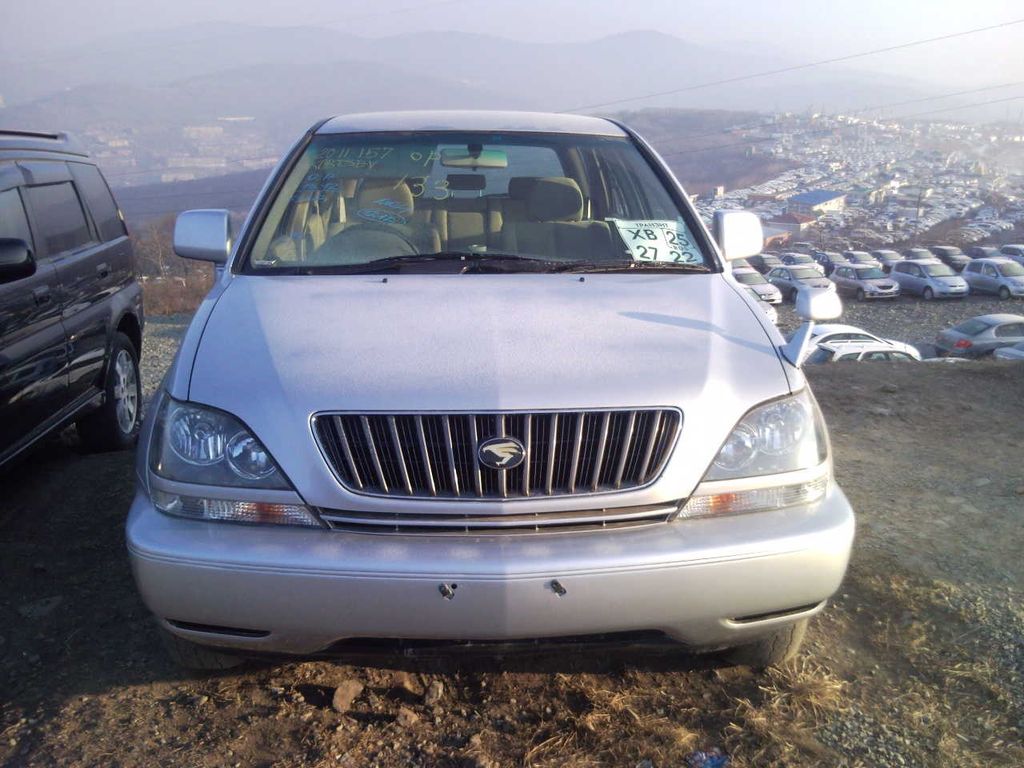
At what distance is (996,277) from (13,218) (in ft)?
109

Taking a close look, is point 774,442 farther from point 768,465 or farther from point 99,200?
point 99,200

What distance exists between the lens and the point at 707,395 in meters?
2.24

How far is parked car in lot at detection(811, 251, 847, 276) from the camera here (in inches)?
1481

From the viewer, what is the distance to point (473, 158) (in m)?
3.80

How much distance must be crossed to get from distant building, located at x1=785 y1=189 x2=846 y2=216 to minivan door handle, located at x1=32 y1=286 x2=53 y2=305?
43119 mm

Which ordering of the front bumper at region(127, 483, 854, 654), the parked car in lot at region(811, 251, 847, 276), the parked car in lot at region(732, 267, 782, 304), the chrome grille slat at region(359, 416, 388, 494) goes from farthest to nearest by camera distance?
the parked car in lot at region(811, 251, 847, 276)
the parked car in lot at region(732, 267, 782, 304)
the chrome grille slat at region(359, 416, 388, 494)
the front bumper at region(127, 483, 854, 654)

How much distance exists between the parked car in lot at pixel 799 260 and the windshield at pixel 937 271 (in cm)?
429

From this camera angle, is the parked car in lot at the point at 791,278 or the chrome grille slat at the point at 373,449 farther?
the parked car in lot at the point at 791,278

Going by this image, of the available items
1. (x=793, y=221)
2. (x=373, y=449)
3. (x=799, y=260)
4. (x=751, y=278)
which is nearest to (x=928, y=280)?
(x=751, y=278)

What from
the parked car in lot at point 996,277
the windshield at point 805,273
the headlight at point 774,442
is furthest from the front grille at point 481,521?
the windshield at point 805,273

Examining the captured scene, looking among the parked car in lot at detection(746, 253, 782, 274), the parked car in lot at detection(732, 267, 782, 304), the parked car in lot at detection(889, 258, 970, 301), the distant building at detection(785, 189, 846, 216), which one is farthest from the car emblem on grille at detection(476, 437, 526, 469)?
the distant building at detection(785, 189, 846, 216)

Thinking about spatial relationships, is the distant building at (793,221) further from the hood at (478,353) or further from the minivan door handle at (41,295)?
the hood at (478,353)

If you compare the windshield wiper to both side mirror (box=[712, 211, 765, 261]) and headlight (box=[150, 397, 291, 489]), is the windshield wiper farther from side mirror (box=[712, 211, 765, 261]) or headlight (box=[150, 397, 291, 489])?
headlight (box=[150, 397, 291, 489])

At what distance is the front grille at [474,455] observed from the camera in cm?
213
